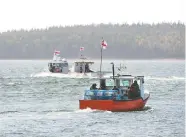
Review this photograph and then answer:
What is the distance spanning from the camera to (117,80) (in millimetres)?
52438

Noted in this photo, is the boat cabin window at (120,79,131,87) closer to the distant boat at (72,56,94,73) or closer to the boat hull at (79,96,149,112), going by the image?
the boat hull at (79,96,149,112)

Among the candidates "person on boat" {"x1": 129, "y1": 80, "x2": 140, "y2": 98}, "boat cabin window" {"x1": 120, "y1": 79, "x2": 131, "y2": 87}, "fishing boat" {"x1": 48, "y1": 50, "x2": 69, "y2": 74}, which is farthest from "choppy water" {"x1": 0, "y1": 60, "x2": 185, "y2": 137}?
"fishing boat" {"x1": 48, "y1": 50, "x2": 69, "y2": 74}

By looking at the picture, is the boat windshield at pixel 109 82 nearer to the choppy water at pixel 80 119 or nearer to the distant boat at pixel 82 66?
the choppy water at pixel 80 119

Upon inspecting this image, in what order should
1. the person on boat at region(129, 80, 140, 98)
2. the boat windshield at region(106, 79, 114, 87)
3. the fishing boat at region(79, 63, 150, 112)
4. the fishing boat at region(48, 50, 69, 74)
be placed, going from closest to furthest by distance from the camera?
the fishing boat at region(79, 63, 150, 112) → the person on boat at region(129, 80, 140, 98) → the boat windshield at region(106, 79, 114, 87) → the fishing boat at region(48, 50, 69, 74)

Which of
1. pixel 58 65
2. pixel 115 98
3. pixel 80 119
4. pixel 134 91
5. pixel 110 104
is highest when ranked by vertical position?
pixel 134 91

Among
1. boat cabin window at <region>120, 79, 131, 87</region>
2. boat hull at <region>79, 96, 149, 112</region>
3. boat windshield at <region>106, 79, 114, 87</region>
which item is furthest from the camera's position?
boat windshield at <region>106, 79, 114, 87</region>

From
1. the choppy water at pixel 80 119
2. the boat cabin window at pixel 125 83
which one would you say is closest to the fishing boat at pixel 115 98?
the boat cabin window at pixel 125 83

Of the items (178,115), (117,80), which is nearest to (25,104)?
(117,80)

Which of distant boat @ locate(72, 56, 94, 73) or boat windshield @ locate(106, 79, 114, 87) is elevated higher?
boat windshield @ locate(106, 79, 114, 87)

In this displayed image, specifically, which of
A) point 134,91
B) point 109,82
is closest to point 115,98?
point 134,91

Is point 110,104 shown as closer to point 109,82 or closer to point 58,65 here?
point 109,82

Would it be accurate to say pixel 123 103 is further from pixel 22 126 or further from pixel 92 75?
pixel 92 75

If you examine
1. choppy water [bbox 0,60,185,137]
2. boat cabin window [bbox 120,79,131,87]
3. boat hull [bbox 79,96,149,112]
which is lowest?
choppy water [bbox 0,60,185,137]

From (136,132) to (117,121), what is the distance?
4390 millimetres
